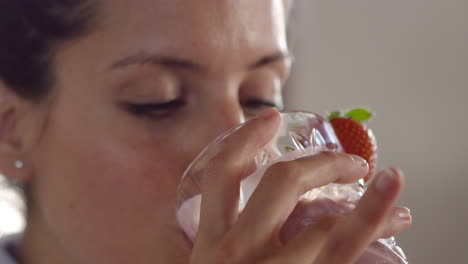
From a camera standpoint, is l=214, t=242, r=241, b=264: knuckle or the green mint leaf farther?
the green mint leaf

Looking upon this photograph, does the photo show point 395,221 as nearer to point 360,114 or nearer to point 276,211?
point 276,211

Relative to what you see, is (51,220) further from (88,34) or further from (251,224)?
(251,224)

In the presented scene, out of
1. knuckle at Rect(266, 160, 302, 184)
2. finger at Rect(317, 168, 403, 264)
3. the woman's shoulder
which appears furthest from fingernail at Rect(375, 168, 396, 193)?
the woman's shoulder

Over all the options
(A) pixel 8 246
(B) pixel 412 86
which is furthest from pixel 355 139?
(B) pixel 412 86

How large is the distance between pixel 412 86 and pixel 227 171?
1602 millimetres

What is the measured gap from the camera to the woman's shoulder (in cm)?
110

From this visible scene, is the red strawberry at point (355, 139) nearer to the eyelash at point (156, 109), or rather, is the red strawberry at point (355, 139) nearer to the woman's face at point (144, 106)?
the woman's face at point (144, 106)

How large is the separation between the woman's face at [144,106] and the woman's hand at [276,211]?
0.30m

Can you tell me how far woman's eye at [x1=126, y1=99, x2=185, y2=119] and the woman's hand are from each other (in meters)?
0.31

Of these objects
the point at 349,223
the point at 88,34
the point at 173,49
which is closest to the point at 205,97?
the point at 173,49

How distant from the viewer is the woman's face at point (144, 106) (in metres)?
0.86

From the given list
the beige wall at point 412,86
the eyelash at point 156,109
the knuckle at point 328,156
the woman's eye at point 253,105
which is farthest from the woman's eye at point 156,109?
the beige wall at point 412,86

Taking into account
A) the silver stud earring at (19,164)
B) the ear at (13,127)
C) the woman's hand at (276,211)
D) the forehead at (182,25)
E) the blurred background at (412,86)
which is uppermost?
the forehead at (182,25)

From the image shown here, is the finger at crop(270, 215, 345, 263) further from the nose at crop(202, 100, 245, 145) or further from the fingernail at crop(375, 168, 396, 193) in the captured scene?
the nose at crop(202, 100, 245, 145)
